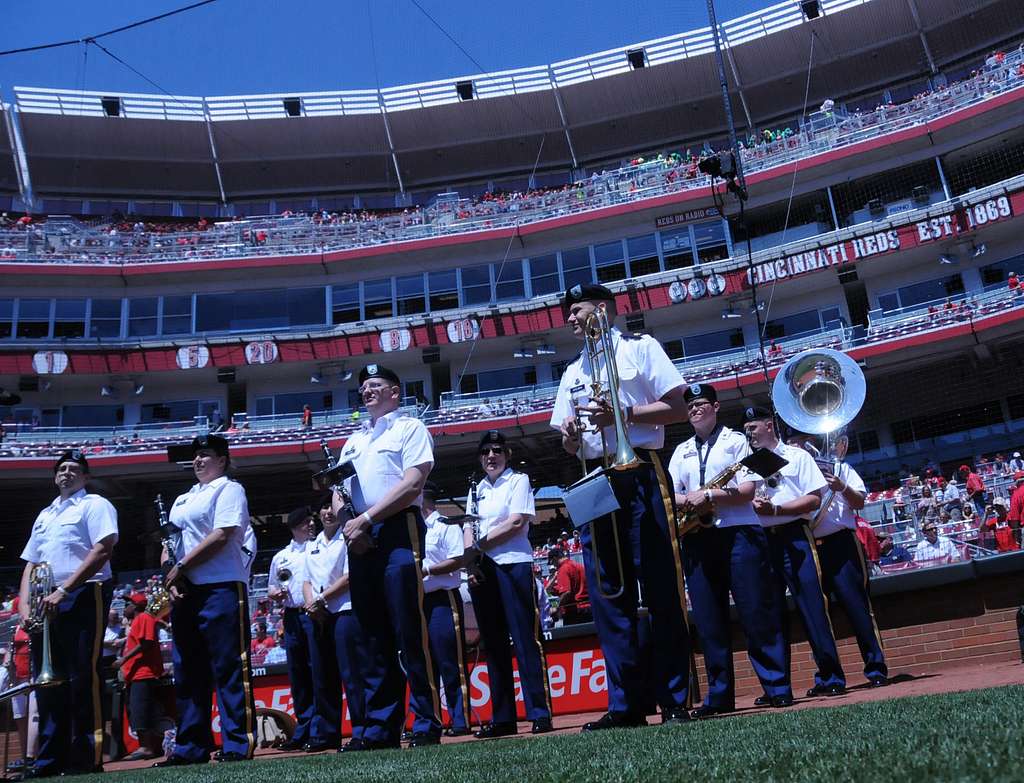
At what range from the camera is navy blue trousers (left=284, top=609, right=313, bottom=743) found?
796cm

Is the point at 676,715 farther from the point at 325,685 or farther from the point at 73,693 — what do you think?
the point at 325,685

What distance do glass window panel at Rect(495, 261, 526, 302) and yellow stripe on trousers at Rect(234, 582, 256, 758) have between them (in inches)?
1022

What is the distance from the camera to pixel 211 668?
5.63 metres

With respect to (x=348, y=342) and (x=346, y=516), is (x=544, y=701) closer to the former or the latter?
(x=346, y=516)

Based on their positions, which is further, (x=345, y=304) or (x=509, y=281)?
(x=345, y=304)

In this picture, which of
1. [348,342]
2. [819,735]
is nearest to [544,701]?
[819,735]

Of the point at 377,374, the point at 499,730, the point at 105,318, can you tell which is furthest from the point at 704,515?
the point at 105,318

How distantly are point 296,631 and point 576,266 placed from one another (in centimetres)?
2415

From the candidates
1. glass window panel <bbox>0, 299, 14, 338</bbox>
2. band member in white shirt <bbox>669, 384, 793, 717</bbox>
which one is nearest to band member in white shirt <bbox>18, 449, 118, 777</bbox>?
band member in white shirt <bbox>669, 384, 793, 717</bbox>

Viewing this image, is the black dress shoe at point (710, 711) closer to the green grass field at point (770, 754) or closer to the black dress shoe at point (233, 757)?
the green grass field at point (770, 754)

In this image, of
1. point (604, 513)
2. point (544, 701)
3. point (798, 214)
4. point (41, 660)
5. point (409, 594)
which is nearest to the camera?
point (604, 513)

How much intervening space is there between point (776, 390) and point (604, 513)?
4.12m

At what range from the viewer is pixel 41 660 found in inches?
218

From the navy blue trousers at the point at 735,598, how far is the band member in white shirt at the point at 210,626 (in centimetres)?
271
